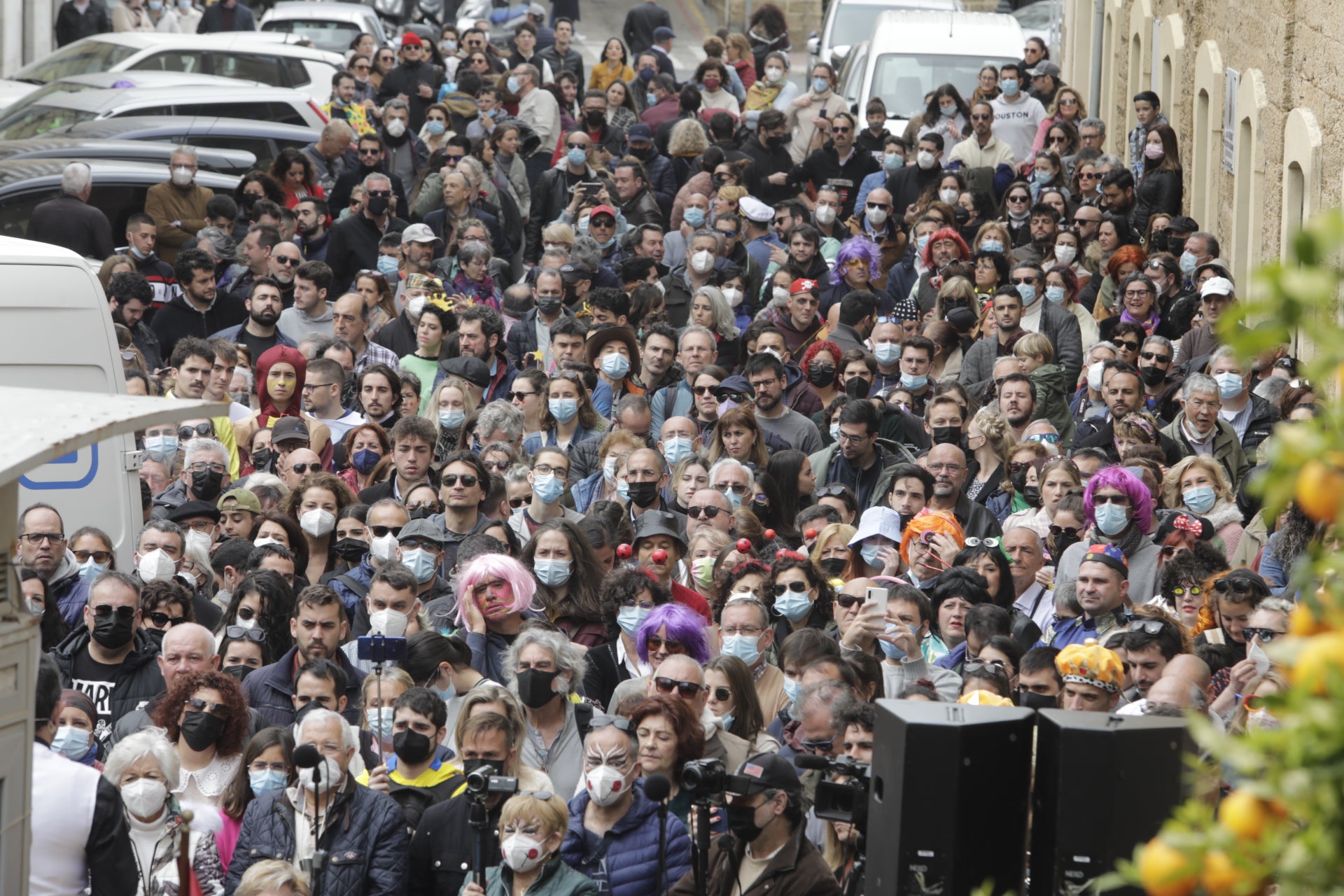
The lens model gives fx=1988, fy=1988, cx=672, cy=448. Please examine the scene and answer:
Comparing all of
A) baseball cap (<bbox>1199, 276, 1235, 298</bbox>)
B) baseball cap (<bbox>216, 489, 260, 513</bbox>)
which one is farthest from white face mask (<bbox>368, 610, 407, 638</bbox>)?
Answer: baseball cap (<bbox>1199, 276, 1235, 298</bbox>)

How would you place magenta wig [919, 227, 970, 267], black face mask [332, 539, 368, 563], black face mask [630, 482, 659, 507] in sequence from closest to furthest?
black face mask [332, 539, 368, 563]
black face mask [630, 482, 659, 507]
magenta wig [919, 227, 970, 267]

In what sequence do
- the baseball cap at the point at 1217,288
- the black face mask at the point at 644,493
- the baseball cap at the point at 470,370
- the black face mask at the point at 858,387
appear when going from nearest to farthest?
the black face mask at the point at 644,493
the black face mask at the point at 858,387
the baseball cap at the point at 470,370
the baseball cap at the point at 1217,288

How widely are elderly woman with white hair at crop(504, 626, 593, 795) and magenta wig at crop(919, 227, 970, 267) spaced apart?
8264mm

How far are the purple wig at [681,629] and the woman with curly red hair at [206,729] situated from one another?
70.0 inches

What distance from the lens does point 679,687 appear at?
7594 mm

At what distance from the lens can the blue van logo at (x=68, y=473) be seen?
988 centimetres

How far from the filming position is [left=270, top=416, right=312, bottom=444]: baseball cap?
11961 mm

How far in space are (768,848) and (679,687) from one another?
122 cm

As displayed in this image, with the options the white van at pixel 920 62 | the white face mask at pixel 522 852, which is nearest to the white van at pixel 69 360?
the white face mask at pixel 522 852

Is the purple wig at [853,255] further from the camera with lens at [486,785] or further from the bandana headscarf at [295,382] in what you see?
the camera with lens at [486,785]

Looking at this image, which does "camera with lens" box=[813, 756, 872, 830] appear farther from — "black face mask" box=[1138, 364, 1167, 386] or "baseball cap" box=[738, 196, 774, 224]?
"baseball cap" box=[738, 196, 774, 224]

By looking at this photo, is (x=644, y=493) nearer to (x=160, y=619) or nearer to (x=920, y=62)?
(x=160, y=619)

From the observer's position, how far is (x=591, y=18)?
41906 millimetres

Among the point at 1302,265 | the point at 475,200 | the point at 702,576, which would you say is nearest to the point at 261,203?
the point at 475,200
